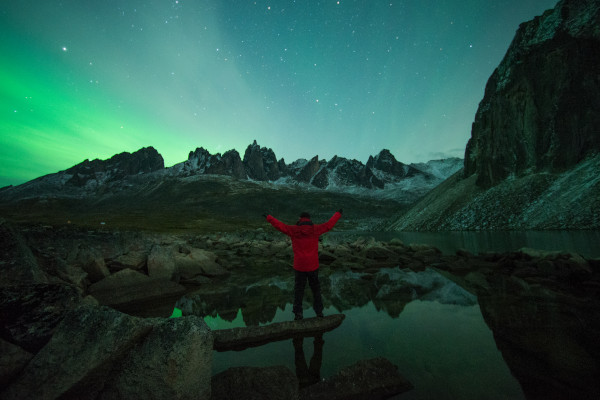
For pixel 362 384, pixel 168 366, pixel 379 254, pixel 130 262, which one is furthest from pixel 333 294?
pixel 379 254

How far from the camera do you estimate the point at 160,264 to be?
10.7 m

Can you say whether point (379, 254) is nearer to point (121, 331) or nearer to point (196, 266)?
point (196, 266)

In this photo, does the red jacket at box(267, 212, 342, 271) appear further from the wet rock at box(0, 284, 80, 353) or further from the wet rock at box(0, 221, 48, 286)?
the wet rock at box(0, 221, 48, 286)

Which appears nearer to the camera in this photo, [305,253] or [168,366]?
[168,366]

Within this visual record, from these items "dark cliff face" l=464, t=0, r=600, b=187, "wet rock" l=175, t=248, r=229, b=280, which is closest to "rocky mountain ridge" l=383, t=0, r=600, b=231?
"dark cliff face" l=464, t=0, r=600, b=187

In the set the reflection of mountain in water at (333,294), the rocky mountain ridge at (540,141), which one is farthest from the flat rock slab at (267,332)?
the rocky mountain ridge at (540,141)

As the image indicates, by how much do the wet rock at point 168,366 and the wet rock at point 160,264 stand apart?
824cm

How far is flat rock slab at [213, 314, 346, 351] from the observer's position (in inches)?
212

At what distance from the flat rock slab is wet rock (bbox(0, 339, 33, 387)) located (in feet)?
10.4

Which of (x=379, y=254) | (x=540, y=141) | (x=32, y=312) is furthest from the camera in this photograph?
(x=540, y=141)

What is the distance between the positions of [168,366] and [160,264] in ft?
29.5

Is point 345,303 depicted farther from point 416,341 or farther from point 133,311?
point 133,311

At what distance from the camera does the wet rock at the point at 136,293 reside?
27.3ft

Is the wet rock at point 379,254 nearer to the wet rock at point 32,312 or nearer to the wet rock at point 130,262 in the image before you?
the wet rock at point 130,262
